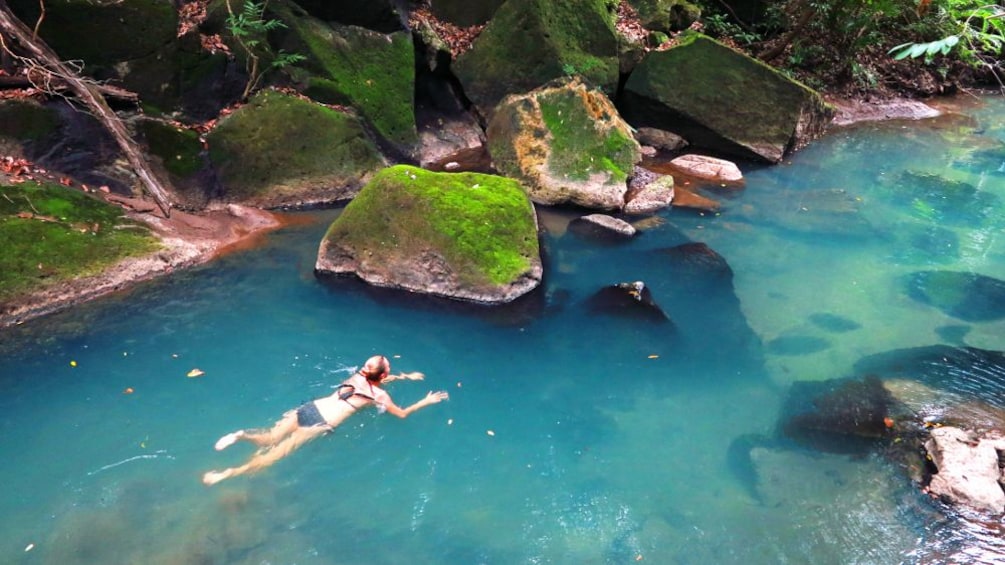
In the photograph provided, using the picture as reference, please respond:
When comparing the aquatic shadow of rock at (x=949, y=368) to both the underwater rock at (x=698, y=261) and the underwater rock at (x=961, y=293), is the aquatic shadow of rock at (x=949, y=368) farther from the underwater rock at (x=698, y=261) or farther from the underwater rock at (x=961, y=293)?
the underwater rock at (x=698, y=261)

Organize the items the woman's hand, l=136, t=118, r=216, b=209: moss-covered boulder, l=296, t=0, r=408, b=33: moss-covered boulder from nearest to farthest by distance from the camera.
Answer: the woman's hand < l=136, t=118, r=216, b=209: moss-covered boulder < l=296, t=0, r=408, b=33: moss-covered boulder

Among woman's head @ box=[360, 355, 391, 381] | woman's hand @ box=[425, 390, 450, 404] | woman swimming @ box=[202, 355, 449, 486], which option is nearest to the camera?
woman swimming @ box=[202, 355, 449, 486]

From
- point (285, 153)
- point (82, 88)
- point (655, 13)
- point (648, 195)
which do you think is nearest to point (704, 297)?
point (648, 195)

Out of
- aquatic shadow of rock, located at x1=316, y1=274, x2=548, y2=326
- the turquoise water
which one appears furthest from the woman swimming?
aquatic shadow of rock, located at x1=316, y1=274, x2=548, y2=326

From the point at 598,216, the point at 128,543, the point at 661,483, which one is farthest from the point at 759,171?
the point at 128,543

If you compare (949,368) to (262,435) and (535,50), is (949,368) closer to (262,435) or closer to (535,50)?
(262,435)

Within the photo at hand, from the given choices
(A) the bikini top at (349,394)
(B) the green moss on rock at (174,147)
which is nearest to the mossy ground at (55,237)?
(B) the green moss on rock at (174,147)

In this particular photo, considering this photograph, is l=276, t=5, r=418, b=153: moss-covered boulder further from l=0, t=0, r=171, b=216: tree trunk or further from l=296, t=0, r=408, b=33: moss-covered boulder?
l=0, t=0, r=171, b=216: tree trunk
